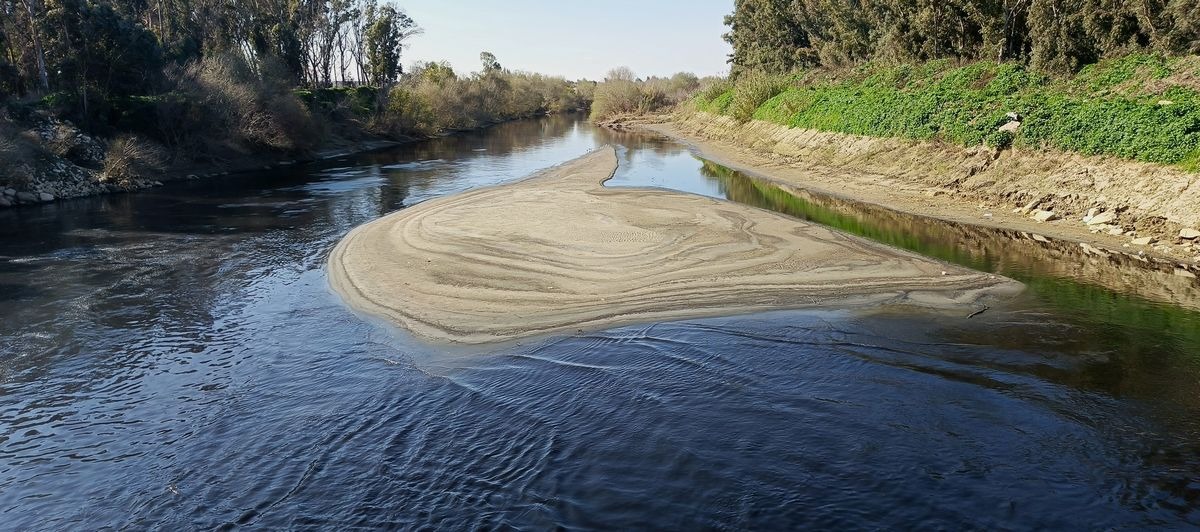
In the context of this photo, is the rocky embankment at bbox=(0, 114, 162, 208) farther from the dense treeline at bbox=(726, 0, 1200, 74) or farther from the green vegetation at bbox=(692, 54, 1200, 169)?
the dense treeline at bbox=(726, 0, 1200, 74)

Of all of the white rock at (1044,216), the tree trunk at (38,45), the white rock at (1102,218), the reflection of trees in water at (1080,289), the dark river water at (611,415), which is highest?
the tree trunk at (38,45)

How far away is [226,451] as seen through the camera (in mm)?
8516

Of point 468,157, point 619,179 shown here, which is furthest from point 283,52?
point 619,179

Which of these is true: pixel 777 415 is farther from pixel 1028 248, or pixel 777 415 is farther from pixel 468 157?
pixel 468 157

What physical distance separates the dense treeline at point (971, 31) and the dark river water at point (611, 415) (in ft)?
37.6

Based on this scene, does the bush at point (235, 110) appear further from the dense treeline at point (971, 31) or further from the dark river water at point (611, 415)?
the dense treeline at point (971, 31)

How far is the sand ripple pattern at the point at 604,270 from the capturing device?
43.7ft

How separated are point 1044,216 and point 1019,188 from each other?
2298 mm

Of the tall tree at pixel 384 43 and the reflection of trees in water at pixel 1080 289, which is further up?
the tall tree at pixel 384 43

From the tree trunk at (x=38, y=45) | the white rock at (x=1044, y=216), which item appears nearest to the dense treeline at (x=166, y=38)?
the tree trunk at (x=38, y=45)

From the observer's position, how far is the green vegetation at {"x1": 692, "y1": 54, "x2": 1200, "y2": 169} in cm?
1870

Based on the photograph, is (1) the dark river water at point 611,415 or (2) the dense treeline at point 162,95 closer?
(1) the dark river water at point 611,415

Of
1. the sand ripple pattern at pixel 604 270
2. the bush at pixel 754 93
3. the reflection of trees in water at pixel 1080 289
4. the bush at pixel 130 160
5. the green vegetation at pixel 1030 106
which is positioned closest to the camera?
the reflection of trees in water at pixel 1080 289

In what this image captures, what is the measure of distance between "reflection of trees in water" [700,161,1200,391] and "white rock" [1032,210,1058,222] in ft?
3.87
